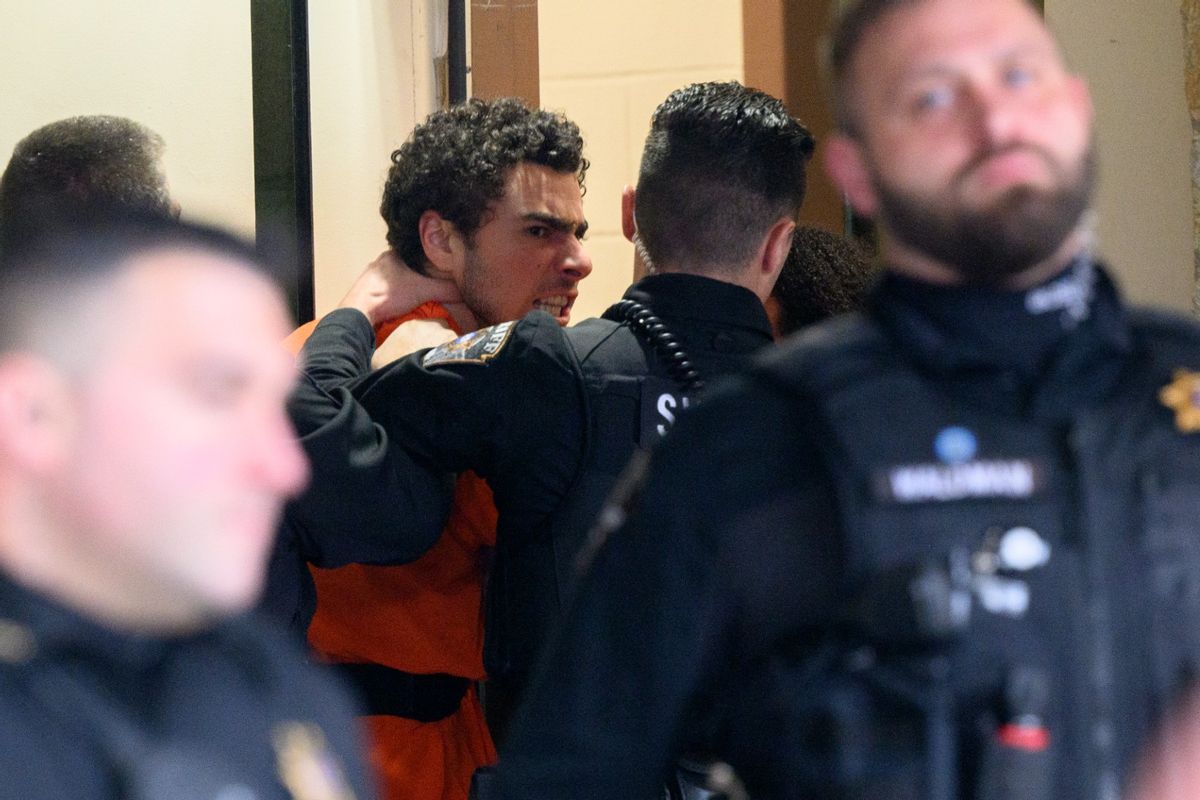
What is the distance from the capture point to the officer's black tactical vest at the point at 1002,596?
125 centimetres

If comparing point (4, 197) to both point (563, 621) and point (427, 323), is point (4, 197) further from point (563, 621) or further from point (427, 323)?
point (563, 621)

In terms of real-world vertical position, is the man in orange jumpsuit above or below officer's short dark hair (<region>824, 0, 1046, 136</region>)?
below

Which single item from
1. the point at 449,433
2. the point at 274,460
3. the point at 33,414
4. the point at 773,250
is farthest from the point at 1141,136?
the point at 33,414

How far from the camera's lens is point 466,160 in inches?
113

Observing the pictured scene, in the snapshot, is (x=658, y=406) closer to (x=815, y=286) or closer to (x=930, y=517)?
(x=815, y=286)

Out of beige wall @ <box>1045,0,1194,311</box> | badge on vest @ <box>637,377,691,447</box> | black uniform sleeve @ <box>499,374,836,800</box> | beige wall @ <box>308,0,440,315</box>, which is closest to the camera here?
black uniform sleeve @ <box>499,374,836,800</box>

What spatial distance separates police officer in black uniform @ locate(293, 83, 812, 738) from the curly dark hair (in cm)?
53

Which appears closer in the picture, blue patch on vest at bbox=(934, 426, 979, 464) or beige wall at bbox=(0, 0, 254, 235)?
blue patch on vest at bbox=(934, 426, 979, 464)

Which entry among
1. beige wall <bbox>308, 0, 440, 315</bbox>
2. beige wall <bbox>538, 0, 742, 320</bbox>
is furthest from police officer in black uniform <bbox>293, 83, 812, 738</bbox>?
beige wall <bbox>538, 0, 742, 320</bbox>

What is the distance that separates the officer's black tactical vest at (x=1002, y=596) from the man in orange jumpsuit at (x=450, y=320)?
1.14 meters

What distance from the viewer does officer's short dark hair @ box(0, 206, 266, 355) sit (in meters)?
1.14

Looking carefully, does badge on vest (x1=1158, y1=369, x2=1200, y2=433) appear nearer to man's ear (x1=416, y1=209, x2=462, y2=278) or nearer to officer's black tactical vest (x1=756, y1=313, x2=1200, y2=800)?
officer's black tactical vest (x1=756, y1=313, x2=1200, y2=800)

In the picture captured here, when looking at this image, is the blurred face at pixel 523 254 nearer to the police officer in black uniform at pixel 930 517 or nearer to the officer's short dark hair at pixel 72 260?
the police officer in black uniform at pixel 930 517

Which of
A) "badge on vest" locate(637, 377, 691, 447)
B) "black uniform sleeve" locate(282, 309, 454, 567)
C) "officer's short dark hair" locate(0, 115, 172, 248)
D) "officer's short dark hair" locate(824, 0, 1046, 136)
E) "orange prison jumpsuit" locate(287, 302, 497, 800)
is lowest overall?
"orange prison jumpsuit" locate(287, 302, 497, 800)
